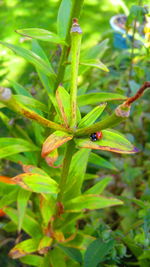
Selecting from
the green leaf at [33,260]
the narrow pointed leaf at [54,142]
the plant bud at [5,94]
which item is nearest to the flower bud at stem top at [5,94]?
the plant bud at [5,94]

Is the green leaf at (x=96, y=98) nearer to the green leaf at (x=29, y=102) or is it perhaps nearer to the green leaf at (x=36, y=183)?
the green leaf at (x=29, y=102)

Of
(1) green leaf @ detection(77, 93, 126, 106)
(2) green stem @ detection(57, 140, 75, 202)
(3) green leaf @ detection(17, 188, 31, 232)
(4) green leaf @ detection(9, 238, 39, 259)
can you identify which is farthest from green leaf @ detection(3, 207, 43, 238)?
(1) green leaf @ detection(77, 93, 126, 106)

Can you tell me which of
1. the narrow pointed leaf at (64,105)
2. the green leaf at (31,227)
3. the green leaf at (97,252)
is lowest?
the green leaf at (31,227)

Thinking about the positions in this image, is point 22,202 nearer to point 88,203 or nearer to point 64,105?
point 88,203

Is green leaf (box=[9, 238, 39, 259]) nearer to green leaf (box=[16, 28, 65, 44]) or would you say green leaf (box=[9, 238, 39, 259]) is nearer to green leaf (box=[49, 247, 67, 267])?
green leaf (box=[49, 247, 67, 267])

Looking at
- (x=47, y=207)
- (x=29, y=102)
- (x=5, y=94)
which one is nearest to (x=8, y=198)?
(x=47, y=207)

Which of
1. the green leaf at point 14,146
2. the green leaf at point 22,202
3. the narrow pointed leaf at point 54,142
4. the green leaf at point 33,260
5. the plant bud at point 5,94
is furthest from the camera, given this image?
→ the green leaf at point 33,260

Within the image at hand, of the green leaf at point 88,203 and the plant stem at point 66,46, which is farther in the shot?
the green leaf at point 88,203
